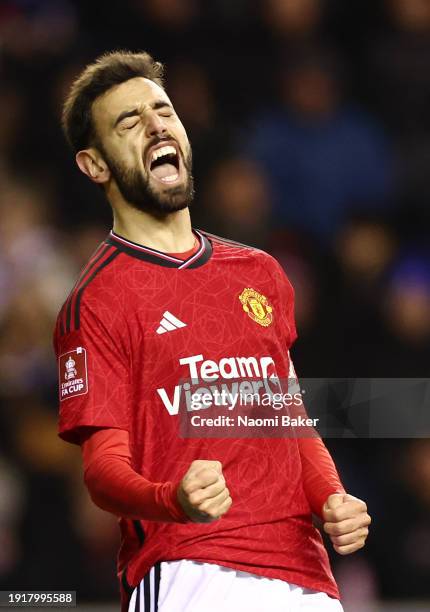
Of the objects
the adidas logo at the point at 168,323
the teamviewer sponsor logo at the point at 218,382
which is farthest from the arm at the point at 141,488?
the adidas logo at the point at 168,323

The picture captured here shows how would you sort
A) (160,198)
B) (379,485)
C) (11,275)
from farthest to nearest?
1. (11,275)
2. (379,485)
3. (160,198)

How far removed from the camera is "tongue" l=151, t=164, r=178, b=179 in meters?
2.69

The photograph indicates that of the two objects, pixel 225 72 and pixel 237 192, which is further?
pixel 225 72

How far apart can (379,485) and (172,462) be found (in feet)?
7.37

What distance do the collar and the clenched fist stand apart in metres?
0.65

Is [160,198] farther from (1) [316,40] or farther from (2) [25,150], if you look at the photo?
(1) [316,40]

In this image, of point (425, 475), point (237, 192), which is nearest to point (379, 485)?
point (425, 475)

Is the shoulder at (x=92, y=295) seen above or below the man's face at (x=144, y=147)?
below

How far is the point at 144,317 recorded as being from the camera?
8.14ft

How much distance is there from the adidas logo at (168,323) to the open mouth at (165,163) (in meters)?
0.35

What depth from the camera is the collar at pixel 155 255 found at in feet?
8.55

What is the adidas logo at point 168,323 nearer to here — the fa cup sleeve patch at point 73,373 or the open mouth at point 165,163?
the fa cup sleeve patch at point 73,373

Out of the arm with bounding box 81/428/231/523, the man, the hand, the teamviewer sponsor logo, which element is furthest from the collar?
the hand

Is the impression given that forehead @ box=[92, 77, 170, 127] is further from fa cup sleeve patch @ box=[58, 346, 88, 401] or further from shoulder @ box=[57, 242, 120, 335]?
fa cup sleeve patch @ box=[58, 346, 88, 401]
